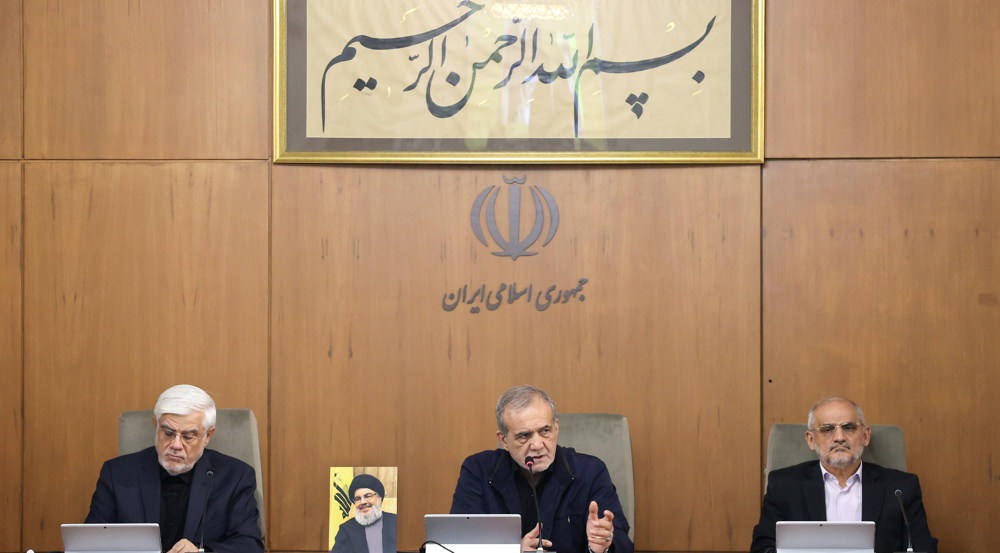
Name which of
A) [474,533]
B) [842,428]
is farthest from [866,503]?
[474,533]

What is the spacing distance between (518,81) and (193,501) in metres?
1.95

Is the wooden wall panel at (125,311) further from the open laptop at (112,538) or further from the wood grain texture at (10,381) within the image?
the open laptop at (112,538)

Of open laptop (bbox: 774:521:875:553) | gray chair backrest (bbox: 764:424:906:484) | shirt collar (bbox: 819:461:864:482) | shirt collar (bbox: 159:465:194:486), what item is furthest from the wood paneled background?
open laptop (bbox: 774:521:875:553)

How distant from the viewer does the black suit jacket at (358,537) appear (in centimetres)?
259

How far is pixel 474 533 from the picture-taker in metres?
1.83

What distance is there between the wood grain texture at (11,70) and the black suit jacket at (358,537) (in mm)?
2085

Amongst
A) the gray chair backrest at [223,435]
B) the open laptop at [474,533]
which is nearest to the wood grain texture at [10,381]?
the gray chair backrest at [223,435]

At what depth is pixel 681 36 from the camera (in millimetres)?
3055

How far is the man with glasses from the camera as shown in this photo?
2.32 meters

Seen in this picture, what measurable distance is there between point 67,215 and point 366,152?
4.14 ft

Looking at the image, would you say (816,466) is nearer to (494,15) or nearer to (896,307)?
(896,307)

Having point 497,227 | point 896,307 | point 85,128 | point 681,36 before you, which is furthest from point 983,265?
point 85,128

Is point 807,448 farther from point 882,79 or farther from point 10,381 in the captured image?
point 10,381

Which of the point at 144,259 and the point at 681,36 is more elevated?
the point at 681,36
